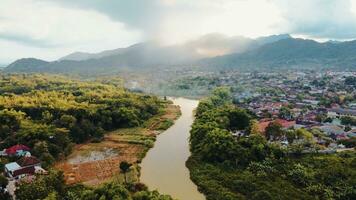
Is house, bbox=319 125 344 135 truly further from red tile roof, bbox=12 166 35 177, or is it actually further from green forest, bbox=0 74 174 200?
red tile roof, bbox=12 166 35 177

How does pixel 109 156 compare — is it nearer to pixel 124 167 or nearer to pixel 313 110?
pixel 124 167

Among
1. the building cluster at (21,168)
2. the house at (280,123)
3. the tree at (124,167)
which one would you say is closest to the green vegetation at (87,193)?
the building cluster at (21,168)

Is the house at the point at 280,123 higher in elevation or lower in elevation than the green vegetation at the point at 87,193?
→ lower

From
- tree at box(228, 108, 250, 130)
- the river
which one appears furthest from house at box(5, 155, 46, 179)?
tree at box(228, 108, 250, 130)

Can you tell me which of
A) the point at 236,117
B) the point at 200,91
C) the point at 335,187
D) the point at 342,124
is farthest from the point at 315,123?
the point at 200,91

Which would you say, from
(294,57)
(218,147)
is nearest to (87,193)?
(218,147)

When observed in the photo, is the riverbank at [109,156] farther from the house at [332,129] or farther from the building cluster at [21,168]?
the house at [332,129]

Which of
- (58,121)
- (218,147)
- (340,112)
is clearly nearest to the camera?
(218,147)
